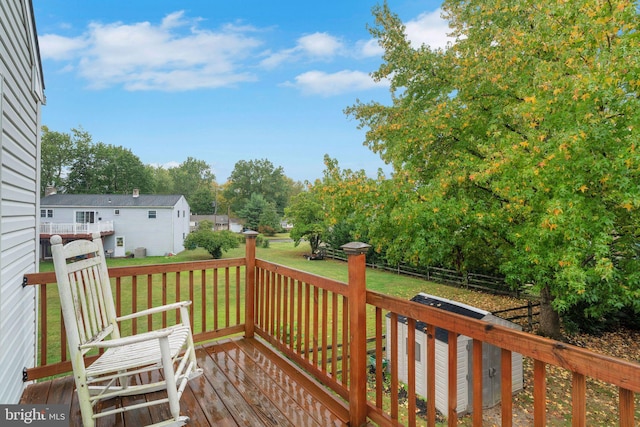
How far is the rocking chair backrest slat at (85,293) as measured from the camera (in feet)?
5.79

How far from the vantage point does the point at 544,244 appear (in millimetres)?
5090

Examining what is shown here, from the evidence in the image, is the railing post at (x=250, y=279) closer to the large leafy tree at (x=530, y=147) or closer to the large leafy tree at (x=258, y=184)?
the large leafy tree at (x=530, y=147)

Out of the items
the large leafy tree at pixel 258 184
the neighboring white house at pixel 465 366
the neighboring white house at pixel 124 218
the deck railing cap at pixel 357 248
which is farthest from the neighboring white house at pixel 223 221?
the deck railing cap at pixel 357 248

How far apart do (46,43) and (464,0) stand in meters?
16.1

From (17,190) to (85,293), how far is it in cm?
82

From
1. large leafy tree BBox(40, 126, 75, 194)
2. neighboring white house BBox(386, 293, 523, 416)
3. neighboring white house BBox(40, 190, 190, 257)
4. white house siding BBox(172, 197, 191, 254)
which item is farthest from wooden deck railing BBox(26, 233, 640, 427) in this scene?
large leafy tree BBox(40, 126, 75, 194)

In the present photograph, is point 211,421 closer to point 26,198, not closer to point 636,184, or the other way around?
point 26,198

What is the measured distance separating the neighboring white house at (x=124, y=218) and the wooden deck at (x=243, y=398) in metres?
16.9

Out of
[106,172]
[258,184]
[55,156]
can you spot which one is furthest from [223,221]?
[55,156]

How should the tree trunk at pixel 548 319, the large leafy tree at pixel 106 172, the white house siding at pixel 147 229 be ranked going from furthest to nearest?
the large leafy tree at pixel 106 172 < the white house siding at pixel 147 229 < the tree trunk at pixel 548 319

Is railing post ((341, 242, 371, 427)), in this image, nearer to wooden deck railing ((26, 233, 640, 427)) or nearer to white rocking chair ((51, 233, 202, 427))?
wooden deck railing ((26, 233, 640, 427))

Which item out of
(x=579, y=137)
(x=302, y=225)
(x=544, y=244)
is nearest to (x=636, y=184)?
(x=579, y=137)

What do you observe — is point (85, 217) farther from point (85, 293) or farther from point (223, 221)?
point (85, 293)

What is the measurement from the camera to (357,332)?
1.85 meters
